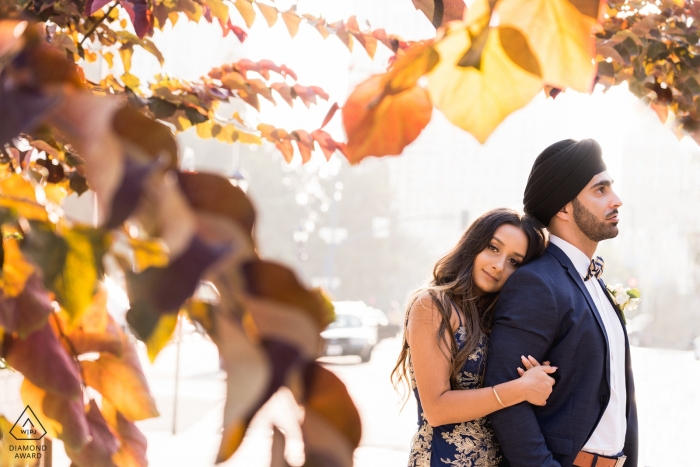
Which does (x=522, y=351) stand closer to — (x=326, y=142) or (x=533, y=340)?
→ (x=533, y=340)

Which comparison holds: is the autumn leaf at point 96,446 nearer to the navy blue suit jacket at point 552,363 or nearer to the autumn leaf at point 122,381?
the autumn leaf at point 122,381

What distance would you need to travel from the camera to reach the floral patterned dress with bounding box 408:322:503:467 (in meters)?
1.66

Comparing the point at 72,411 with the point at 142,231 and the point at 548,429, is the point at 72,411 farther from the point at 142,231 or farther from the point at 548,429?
the point at 548,429

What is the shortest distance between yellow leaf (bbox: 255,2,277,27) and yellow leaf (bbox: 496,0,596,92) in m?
1.00

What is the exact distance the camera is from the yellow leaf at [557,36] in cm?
20

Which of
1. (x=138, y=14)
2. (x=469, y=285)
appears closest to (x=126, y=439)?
(x=138, y=14)

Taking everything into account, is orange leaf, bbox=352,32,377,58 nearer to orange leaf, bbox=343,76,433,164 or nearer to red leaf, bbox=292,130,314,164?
red leaf, bbox=292,130,314,164

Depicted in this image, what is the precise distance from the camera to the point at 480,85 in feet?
0.68

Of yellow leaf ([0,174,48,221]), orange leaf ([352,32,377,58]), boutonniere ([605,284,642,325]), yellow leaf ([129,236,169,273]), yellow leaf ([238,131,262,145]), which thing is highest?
orange leaf ([352,32,377,58])

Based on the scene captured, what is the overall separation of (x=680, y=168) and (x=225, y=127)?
16177 millimetres

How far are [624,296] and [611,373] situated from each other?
410 mm

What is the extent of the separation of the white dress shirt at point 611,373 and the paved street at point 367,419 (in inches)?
23.9

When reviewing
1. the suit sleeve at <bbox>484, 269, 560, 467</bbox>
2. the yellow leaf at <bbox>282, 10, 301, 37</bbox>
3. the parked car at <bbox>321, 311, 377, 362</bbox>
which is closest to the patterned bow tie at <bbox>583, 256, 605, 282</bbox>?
the suit sleeve at <bbox>484, 269, 560, 467</bbox>

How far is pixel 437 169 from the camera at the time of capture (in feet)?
1.58
